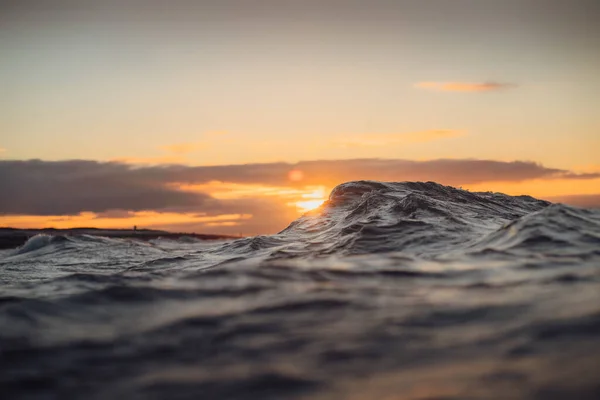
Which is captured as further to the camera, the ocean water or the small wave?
the small wave

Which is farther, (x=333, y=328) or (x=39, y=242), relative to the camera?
(x=39, y=242)

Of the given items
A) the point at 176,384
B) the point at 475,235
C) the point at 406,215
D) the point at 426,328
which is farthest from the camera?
the point at 406,215

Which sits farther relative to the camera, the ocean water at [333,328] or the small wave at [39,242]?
the small wave at [39,242]

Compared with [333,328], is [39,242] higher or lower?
lower

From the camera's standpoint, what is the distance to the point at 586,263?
6.75 m

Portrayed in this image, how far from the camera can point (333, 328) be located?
15.7 feet

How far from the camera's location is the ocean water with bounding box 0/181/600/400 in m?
3.74

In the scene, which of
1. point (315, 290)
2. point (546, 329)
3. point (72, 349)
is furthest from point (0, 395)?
point (546, 329)

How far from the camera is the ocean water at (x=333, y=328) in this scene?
3.74m

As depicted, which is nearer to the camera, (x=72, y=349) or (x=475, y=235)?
(x=72, y=349)

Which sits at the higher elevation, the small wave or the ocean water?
the ocean water

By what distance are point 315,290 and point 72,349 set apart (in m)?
2.47

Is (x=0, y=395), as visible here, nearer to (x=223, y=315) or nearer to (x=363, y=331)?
(x=223, y=315)

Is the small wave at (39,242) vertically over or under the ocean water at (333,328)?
under
